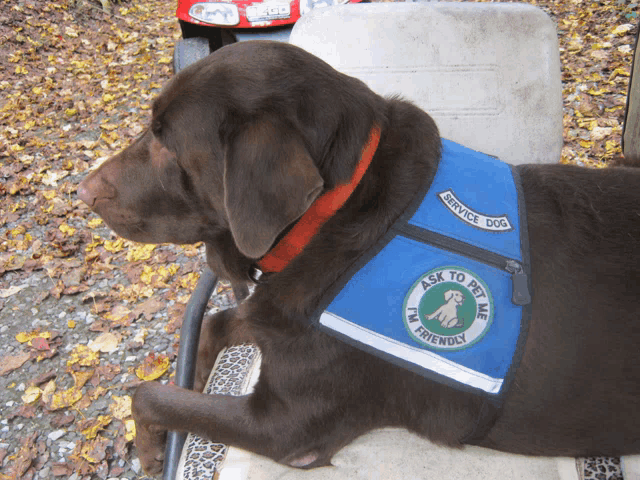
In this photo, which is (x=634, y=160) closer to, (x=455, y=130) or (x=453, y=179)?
(x=455, y=130)

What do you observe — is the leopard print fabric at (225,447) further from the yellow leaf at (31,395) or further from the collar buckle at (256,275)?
the yellow leaf at (31,395)

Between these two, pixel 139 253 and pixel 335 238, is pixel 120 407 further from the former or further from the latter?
pixel 335 238

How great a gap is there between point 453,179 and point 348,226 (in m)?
0.36

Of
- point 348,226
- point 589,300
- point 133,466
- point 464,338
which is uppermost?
point 348,226

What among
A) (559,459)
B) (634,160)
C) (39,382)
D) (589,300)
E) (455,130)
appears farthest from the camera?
(39,382)

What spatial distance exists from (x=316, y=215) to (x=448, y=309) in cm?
46

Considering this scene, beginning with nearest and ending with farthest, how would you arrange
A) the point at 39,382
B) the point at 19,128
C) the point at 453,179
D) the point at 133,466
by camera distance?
the point at 453,179 → the point at 133,466 → the point at 39,382 → the point at 19,128

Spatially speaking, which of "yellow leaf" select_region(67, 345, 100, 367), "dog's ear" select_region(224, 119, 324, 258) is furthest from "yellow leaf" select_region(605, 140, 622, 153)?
"yellow leaf" select_region(67, 345, 100, 367)

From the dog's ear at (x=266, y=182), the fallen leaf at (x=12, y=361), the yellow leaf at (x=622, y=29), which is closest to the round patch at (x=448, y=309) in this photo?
the dog's ear at (x=266, y=182)

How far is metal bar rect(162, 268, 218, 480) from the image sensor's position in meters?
1.93

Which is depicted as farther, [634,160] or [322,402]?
[634,160]

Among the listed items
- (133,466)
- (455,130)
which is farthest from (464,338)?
(133,466)

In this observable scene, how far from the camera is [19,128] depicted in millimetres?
6035

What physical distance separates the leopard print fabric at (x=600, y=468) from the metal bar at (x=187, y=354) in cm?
133
